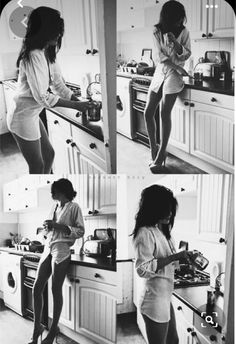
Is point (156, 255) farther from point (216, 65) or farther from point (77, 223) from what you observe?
point (216, 65)

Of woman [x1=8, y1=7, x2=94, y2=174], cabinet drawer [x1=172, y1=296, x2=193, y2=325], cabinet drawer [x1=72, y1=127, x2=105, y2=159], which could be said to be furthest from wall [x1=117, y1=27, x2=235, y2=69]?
cabinet drawer [x1=172, y1=296, x2=193, y2=325]

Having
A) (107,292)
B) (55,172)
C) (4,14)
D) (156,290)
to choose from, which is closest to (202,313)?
(156,290)

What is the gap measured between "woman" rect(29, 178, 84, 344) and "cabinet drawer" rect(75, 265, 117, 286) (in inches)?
2.5

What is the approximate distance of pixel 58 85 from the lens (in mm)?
1908

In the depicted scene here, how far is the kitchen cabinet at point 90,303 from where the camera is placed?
200cm

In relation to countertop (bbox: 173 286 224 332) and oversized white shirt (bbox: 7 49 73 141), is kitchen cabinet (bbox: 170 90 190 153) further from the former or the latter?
countertop (bbox: 173 286 224 332)

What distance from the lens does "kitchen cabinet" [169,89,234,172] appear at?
1.87 metres

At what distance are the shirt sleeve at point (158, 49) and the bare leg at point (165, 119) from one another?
0.50 ft

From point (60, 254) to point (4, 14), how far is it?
1058 millimetres

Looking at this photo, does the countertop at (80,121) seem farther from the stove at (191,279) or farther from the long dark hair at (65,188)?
the stove at (191,279)

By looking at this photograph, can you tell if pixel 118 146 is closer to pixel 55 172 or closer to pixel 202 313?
pixel 55 172

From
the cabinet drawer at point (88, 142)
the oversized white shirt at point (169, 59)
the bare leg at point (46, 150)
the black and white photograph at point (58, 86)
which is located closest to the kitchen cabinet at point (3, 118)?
the black and white photograph at point (58, 86)

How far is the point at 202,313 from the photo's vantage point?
1969 millimetres

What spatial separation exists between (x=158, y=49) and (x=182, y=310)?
112 centimetres
